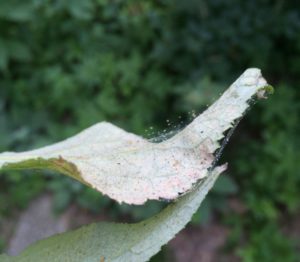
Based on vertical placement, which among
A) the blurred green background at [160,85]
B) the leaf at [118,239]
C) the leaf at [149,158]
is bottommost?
the blurred green background at [160,85]

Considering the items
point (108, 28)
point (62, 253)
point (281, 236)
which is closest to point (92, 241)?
point (62, 253)

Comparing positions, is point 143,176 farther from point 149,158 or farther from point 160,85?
point 160,85

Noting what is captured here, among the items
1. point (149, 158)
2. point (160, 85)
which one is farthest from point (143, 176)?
point (160, 85)

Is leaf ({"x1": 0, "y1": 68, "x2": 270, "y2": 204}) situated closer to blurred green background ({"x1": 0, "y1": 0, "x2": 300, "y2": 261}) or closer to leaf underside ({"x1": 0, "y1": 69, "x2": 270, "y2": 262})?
leaf underside ({"x1": 0, "y1": 69, "x2": 270, "y2": 262})

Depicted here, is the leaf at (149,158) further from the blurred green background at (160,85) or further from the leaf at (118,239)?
the blurred green background at (160,85)

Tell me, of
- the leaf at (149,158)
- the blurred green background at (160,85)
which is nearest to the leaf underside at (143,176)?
the leaf at (149,158)

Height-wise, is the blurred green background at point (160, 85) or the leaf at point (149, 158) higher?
the leaf at point (149, 158)

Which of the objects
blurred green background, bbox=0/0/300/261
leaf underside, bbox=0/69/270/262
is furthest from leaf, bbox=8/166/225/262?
blurred green background, bbox=0/0/300/261
